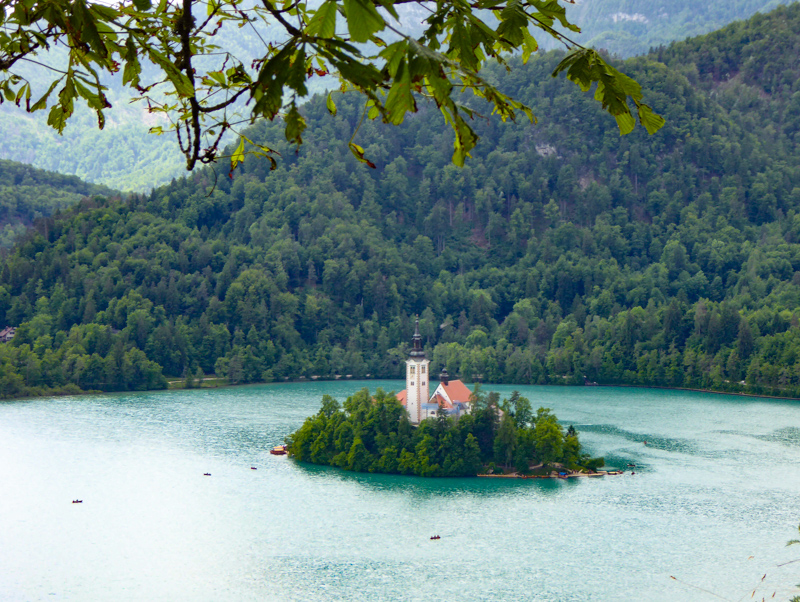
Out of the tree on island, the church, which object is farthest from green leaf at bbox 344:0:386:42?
the church

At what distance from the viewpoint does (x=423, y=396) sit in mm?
45719

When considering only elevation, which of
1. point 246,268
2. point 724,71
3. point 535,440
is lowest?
point 535,440

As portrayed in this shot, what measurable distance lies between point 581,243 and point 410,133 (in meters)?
29.0

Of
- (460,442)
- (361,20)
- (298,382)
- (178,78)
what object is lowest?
(460,442)

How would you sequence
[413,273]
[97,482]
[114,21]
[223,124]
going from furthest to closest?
[413,273] → [97,482] → [223,124] → [114,21]

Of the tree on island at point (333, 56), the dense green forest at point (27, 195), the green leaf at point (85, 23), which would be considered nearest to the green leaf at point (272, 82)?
the tree on island at point (333, 56)

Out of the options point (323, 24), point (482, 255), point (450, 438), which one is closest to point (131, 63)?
point (323, 24)

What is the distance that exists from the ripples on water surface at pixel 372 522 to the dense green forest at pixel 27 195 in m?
74.7

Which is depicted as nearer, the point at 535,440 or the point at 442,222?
the point at 535,440

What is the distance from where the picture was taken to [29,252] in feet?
313

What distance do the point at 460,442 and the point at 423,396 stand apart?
3.42 meters

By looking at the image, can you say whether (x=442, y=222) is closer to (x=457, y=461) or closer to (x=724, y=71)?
(x=724, y=71)

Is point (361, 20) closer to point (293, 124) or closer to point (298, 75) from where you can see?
point (298, 75)

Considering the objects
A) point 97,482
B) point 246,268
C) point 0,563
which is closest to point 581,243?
point 246,268
